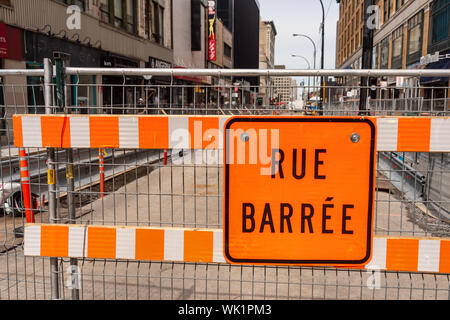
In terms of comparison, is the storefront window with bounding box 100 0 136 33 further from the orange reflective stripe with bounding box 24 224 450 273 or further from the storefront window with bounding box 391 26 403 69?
the storefront window with bounding box 391 26 403 69

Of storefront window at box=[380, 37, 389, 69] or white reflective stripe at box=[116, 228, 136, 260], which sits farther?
storefront window at box=[380, 37, 389, 69]

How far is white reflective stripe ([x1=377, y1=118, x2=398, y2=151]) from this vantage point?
2570mm

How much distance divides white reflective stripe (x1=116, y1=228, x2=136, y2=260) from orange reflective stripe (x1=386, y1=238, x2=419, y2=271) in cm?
175

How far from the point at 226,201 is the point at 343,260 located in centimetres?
83

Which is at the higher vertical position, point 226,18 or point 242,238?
point 226,18

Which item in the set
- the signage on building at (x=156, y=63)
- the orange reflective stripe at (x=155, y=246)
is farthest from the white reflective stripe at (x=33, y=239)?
the signage on building at (x=156, y=63)

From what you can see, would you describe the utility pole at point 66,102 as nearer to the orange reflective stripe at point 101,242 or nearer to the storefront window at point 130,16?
the orange reflective stripe at point 101,242

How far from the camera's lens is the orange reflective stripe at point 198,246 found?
267 cm

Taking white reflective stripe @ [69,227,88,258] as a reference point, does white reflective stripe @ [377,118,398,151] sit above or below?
Result: above

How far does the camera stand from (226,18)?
69.2 m

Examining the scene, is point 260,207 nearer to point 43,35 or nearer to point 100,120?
point 100,120

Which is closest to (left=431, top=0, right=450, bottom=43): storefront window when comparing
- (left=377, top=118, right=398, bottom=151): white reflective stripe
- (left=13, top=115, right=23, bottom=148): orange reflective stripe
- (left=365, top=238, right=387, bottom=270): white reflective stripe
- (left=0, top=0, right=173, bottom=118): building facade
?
(left=0, top=0, right=173, bottom=118): building facade

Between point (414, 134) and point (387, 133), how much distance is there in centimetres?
18
